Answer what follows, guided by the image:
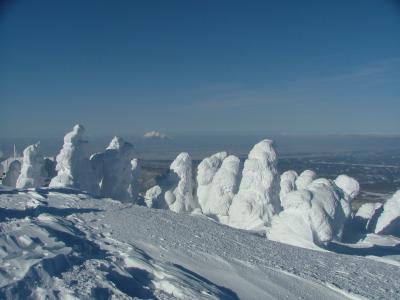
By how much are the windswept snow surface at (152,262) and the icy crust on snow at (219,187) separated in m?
9.69

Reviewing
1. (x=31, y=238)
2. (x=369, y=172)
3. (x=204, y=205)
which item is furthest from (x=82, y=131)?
(x=369, y=172)

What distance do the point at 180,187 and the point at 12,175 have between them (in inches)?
410

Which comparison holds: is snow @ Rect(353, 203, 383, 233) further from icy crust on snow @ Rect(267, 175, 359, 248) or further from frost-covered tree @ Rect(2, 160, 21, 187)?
frost-covered tree @ Rect(2, 160, 21, 187)

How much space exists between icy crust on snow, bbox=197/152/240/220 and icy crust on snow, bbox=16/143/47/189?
9.48 m

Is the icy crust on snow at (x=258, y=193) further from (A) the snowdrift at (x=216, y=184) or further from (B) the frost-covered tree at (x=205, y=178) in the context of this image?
(B) the frost-covered tree at (x=205, y=178)

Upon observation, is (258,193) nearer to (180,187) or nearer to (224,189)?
(224,189)

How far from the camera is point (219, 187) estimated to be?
26375 millimetres

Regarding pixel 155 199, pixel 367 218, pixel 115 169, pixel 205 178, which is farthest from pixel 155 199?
pixel 367 218

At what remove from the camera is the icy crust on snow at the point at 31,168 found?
26.1 metres

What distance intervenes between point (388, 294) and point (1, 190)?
47.4ft

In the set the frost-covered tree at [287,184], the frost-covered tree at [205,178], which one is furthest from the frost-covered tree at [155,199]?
the frost-covered tree at [287,184]

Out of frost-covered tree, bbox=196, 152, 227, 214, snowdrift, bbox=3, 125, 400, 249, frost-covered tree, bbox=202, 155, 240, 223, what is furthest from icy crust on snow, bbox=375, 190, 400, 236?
frost-covered tree, bbox=196, 152, 227, 214

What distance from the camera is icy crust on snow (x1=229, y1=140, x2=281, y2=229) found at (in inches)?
923

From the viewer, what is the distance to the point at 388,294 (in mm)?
11070
